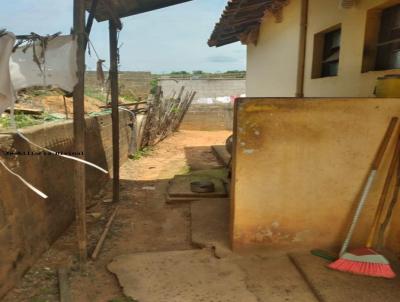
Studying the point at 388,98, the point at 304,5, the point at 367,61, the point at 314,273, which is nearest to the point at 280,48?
the point at 304,5

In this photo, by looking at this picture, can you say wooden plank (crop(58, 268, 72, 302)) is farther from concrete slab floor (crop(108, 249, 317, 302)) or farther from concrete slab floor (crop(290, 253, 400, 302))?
concrete slab floor (crop(290, 253, 400, 302))

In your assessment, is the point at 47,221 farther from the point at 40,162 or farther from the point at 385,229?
the point at 385,229

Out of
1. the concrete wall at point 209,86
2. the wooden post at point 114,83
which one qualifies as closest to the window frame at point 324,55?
the wooden post at point 114,83

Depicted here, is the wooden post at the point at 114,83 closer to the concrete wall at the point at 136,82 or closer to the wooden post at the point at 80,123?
the wooden post at the point at 80,123

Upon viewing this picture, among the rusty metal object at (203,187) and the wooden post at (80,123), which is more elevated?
the wooden post at (80,123)

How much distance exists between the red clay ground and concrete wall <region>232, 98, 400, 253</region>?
1088 mm

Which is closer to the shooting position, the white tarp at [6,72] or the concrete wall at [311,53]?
the white tarp at [6,72]

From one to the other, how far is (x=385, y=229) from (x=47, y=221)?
11.7 feet

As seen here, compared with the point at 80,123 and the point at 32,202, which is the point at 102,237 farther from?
the point at 80,123

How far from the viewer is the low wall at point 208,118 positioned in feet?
47.2

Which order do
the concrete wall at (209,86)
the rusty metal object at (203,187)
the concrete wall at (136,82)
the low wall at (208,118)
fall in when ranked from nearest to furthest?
the rusty metal object at (203,187) < the low wall at (208,118) < the concrete wall at (136,82) < the concrete wall at (209,86)

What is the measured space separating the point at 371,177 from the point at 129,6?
151 inches

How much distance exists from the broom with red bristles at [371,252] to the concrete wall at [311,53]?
815 millimetres

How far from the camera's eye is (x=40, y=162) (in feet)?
11.5
